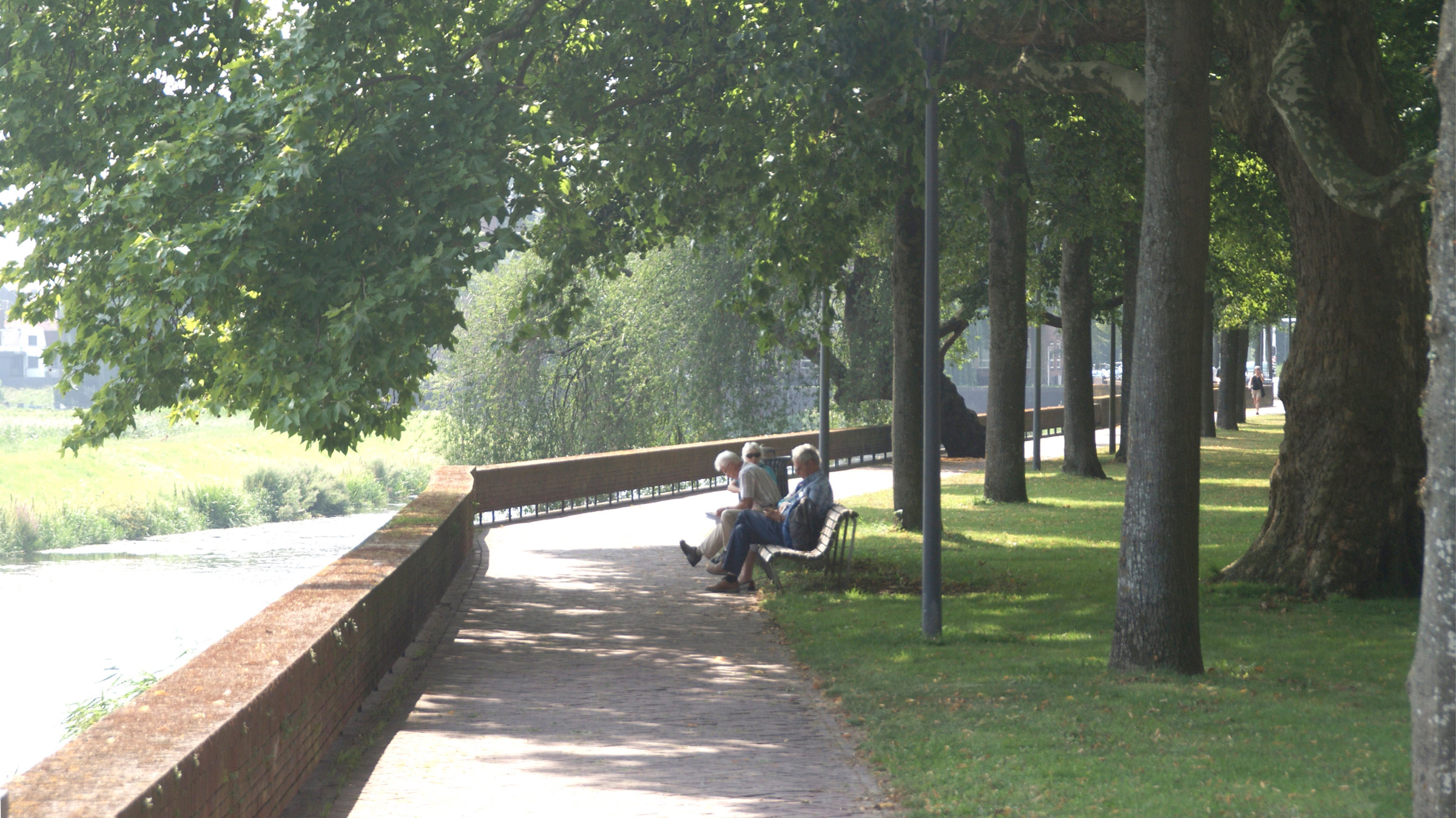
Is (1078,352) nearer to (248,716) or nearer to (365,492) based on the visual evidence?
(248,716)

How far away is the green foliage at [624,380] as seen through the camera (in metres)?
30.2

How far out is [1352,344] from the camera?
37.0 ft

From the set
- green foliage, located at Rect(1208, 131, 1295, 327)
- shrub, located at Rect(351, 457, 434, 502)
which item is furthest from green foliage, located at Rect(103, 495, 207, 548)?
green foliage, located at Rect(1208, 131, 1295, 327)

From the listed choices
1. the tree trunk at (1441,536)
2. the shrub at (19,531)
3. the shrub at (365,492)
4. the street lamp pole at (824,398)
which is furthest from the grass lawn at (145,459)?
the tree trunk at (1441,536)

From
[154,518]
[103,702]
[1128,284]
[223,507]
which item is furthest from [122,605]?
[223,507]

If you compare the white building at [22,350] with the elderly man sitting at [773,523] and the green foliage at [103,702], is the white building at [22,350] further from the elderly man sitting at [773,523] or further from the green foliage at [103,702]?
the elderly man sitting at [773,523]

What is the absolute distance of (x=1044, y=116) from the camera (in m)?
19.0

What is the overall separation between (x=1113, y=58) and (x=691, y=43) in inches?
224

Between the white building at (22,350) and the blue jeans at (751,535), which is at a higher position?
the white building at (22,350)

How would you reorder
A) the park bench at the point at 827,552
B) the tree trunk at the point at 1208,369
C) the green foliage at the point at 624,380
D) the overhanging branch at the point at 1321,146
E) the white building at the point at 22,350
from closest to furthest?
the overhanging branch at the point at 1321,146
the park bench at the point at 827,552
the green foliage at the point at 624,380
the tree trunk at the point at 1208,369
the white building at the point at 22,350

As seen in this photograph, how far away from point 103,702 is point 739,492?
5.72m

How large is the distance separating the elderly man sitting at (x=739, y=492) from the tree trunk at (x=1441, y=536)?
919 centimetres

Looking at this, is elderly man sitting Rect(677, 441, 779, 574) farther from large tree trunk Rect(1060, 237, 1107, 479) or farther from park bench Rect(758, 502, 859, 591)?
large tree trunk Rect(1060, 237, 1107, 479)

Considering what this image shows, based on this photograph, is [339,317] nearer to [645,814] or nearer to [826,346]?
[645,814]
